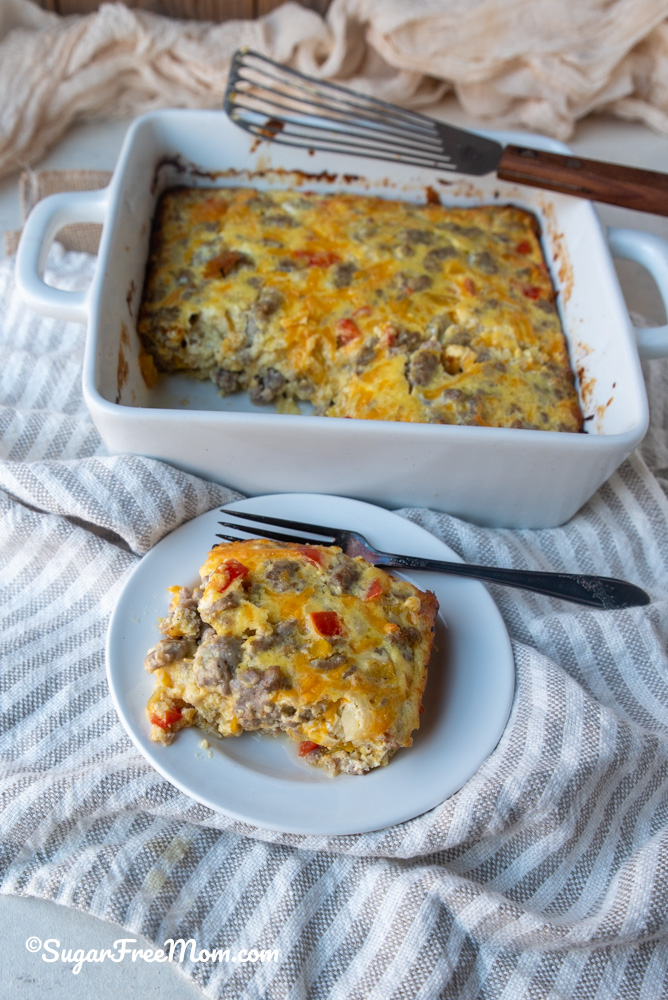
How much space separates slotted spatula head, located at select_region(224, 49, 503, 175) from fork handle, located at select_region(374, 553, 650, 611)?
54.1 inches

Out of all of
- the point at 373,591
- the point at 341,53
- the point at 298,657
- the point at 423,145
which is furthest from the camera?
the point at 341,53

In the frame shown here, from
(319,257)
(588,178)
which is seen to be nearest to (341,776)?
(319,257)

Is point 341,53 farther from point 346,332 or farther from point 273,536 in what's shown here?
point 273,536

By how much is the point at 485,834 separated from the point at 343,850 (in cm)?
29

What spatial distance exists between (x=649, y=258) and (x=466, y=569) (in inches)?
49.8

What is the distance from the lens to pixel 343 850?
67.8 inches

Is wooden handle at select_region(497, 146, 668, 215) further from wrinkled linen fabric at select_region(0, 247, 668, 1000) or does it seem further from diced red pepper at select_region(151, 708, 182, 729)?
diced red pepper at select_region(151, 708, 182, 729)

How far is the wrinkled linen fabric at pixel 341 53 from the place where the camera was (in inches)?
130

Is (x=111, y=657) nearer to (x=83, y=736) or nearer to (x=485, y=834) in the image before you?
(x=83, y=736)

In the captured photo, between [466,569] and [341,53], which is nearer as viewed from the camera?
[466,569]

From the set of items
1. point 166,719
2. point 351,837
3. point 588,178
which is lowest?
point 351,837

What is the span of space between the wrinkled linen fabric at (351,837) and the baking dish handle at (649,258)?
0.72 meters

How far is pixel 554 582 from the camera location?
2.07 meters

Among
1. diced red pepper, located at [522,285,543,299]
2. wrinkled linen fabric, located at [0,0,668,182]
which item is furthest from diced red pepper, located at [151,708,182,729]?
wrinkled linen fabric, located at [0,0,668,182]
